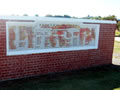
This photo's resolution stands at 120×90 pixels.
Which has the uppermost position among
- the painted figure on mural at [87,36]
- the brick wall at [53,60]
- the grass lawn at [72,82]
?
the painted figure on mural at [87,36]

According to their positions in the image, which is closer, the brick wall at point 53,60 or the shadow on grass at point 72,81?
the shadow on grass at point 72,81

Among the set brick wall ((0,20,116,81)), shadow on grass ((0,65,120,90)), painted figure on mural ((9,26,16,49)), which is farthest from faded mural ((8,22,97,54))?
shadow on grass ((0,65,120,90))

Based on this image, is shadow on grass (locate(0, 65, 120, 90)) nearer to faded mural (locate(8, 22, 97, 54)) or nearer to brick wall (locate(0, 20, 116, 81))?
brick wall (locate(0, 20, 116, 81))

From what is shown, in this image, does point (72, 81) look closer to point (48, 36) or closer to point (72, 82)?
point (72, 82)

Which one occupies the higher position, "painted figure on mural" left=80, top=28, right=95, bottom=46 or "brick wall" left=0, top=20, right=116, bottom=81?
"painted figure on mural" left=80, top=28, right=95, bottom=46

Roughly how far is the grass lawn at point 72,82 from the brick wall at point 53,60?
0.33m

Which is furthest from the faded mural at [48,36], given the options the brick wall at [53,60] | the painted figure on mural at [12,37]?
the brick wall at [53,60]

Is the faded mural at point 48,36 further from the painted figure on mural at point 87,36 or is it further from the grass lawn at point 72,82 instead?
the grass lawn at point 72,82

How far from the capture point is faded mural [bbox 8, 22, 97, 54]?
6581mm

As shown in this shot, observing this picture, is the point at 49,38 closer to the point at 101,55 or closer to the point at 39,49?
the point at 39,49

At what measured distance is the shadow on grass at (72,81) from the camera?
19.3 ft

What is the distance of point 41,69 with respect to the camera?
7.17m

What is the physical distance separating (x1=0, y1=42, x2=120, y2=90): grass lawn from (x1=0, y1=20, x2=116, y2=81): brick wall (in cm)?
33

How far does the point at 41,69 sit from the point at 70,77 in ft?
4.36
